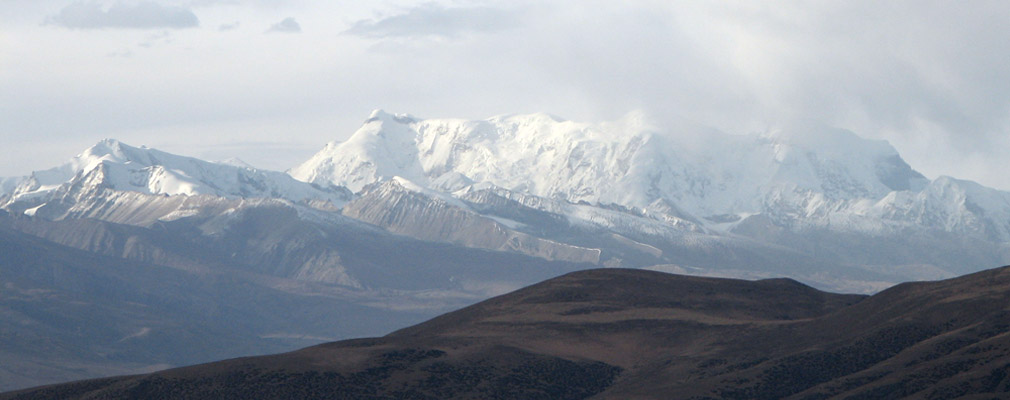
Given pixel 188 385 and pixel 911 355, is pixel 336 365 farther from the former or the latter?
pixel 911 355

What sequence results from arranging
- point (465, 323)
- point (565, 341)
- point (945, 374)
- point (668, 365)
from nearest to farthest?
point (945, 374)
point (668, 365)
point (565, 341)
point (465, 323)

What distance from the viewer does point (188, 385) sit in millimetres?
→ 151750

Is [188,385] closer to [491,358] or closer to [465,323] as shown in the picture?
[491,358]

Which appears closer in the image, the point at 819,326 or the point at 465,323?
the point at 819,326

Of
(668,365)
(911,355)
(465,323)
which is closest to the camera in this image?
(911,355)

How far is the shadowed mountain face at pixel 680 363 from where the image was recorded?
139 m

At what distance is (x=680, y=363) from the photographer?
6476 inches

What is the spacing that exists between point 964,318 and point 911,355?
13.1 m

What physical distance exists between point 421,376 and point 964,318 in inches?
2213

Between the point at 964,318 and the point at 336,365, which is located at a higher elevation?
the point at 964,318

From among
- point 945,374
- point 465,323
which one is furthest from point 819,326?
point 465,323

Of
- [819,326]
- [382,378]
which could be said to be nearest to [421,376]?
[382,378]

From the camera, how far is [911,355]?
141625 millimetres

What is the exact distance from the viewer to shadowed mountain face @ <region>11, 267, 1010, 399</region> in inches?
5482
